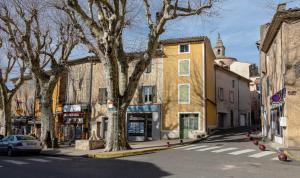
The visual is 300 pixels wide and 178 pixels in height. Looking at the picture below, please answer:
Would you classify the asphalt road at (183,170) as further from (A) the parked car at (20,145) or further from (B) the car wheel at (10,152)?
(B) the car wheel at (10,152)

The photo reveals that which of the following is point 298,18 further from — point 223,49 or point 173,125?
point 223,49

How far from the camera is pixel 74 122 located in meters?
38.0

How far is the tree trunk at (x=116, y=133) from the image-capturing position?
803 inches

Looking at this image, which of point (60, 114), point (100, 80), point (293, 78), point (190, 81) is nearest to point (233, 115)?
point (190, 81)

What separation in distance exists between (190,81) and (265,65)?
6398 mm

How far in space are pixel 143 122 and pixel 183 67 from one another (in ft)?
20.2

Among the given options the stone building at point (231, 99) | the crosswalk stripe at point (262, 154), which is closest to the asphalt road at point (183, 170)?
the crosswalk stripe at point (262, 154)

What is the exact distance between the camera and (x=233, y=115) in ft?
139

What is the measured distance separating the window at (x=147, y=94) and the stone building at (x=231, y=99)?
7.13 metres

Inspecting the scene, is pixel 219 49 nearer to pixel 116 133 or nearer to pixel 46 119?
pixel 46 119

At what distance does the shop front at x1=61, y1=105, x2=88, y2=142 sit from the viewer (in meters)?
37.0

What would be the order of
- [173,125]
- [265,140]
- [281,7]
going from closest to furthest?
[281,7] → [265,140] → [173,125]

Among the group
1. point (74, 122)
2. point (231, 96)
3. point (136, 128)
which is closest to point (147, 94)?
point (136, 128)

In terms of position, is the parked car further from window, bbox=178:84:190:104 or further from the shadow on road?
window, bbox=178:84:190:104
